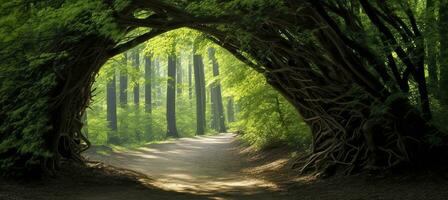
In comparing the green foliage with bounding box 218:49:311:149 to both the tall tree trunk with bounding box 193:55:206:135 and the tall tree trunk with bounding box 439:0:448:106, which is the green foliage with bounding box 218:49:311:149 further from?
the tall tree trunk with bounding box 193:55:206:135

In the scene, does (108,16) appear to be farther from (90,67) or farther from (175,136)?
(175,136)

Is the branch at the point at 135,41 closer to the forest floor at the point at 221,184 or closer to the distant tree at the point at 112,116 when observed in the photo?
the forest floor at the point at 221,184

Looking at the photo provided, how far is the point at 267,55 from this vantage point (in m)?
11.0

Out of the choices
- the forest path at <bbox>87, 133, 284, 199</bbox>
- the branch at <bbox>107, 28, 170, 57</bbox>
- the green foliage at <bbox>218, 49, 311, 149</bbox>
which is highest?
the branch at <bbox>107, 28, 170, 57</bbox>

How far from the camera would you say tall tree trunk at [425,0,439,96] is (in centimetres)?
767

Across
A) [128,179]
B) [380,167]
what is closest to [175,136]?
[128,179]

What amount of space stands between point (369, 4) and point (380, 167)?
336cm

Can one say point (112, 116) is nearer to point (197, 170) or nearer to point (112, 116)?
point (112, 116)

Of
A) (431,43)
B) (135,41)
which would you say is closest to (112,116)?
(135,41)

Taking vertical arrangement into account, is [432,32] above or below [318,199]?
above

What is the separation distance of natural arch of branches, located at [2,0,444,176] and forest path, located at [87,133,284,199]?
205cm

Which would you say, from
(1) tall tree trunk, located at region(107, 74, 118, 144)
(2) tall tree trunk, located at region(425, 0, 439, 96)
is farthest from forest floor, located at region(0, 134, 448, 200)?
(1) tall tree trunk, located at region(107, 74, 118, 144)

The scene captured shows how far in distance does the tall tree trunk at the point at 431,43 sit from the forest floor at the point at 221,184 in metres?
1.63

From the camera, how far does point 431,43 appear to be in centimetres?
790
